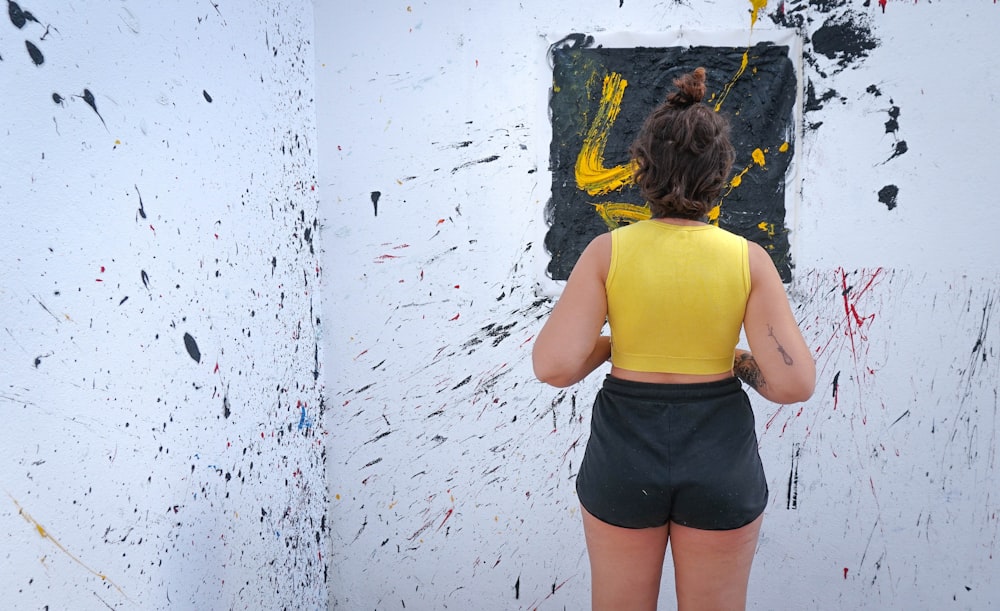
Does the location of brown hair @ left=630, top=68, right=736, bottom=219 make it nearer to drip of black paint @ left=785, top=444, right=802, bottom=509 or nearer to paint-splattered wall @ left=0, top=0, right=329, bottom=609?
paint-splattered wall @ left=0, top=0, right=329, bottom=609

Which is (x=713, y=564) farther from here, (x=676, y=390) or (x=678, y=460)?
(x=676, y=390)

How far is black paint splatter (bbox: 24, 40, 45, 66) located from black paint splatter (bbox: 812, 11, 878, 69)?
172 centimetres

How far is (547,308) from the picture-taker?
75.7 inches

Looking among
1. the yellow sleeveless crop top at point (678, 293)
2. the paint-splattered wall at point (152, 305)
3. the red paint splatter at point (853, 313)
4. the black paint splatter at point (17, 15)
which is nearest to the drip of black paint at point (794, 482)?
the red paint splatter at point (853, 313)

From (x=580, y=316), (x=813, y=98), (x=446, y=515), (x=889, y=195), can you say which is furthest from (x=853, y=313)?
(x=446, y=515)

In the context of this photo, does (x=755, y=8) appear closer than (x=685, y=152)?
No

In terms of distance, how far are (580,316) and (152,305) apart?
72 centimetres

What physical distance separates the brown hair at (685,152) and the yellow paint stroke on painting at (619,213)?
2.34 feet

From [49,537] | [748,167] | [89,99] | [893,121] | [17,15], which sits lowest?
[49,537]

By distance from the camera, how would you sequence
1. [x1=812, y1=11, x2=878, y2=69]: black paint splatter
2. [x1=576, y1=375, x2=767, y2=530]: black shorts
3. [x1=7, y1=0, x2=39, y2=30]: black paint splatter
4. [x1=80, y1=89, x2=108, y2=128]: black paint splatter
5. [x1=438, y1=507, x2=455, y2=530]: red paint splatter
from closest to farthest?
1. [x1=7, y1=0, x2=39, y2=30]: black paint splatter
2. [x1=80, y1=89, x2=108, y2=128]: black paint splatter
3. [x1=576, y1=375, x2=767, y2=530]: black shorts
4. [x1=812, y1=11, x2=878, y2=69]: black paint splatter
5. [x1=438, y1=507, x2=455, y2=530]: red paint splatter

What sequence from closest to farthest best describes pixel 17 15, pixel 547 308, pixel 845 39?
pixel 17 15
pixel 845 39
pixel 547 308

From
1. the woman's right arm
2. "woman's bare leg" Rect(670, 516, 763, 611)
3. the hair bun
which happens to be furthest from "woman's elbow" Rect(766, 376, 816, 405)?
the hair bun

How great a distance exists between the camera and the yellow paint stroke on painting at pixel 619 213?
187 centimetres

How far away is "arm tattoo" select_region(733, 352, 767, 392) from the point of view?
1194 mm
